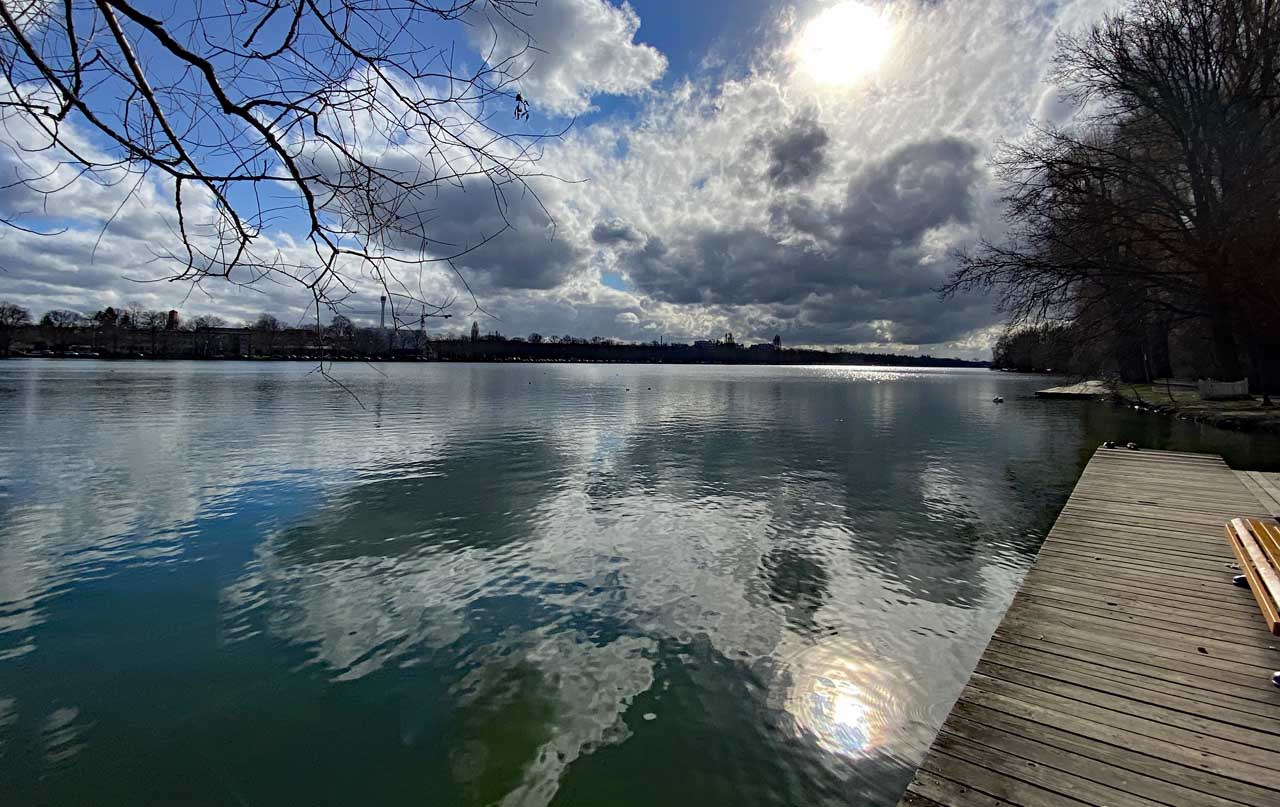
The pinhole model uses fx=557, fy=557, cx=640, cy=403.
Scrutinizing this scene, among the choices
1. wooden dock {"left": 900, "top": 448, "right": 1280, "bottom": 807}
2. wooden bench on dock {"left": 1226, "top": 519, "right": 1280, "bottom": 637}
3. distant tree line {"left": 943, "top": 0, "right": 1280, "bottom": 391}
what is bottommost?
wooden dock {"left": 900, "top": 448, "right": 1280, "bottom": 807}

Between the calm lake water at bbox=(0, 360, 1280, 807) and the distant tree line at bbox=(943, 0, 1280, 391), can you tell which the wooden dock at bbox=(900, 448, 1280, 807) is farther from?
the distant tree line at bbox=(943, 0, 1280, 391)

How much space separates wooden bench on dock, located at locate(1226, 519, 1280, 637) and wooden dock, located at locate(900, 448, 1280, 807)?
361mm

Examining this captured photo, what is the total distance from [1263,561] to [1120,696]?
2778 millimetres

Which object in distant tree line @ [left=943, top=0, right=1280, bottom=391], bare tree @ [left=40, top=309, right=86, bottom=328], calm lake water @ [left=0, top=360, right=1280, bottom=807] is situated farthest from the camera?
A: bare tree @ [left=40, top=309, right=86, bottom=328]

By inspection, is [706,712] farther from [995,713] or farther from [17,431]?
[17,431]

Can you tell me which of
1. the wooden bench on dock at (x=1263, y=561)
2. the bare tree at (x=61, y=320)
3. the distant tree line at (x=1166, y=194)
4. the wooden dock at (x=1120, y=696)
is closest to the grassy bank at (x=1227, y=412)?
the distant tree line at (x=1166, y=194)

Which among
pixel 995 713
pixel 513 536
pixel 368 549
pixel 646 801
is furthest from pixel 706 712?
pixel 368 549

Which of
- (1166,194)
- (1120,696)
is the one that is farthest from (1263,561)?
(1166,194)

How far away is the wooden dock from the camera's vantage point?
352 cm

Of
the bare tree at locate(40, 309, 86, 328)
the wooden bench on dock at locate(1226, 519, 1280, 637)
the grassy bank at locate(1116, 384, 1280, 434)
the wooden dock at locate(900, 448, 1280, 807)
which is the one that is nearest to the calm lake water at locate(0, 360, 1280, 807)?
the wooden dock at locate(900, 448, 1280, 807)

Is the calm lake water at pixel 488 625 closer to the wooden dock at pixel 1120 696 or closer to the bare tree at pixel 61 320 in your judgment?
the wooden dock at pixel 1120 696

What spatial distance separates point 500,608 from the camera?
840cm

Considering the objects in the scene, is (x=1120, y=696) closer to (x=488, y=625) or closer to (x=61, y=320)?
(x=488, y=625)

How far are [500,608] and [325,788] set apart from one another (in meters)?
3.57
